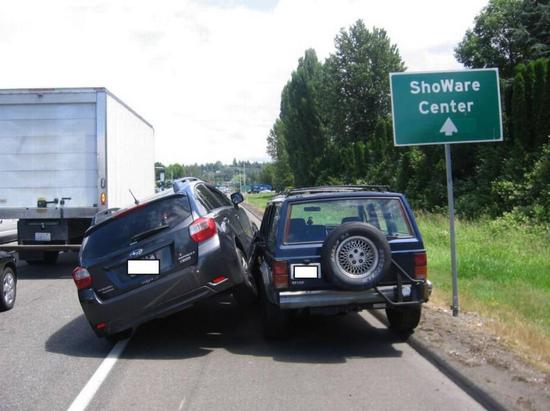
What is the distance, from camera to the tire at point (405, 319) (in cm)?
664

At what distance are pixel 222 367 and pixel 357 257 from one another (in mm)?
1749

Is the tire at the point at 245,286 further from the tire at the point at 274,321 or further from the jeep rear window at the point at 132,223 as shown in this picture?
the jeep rear window at the point at 132,223

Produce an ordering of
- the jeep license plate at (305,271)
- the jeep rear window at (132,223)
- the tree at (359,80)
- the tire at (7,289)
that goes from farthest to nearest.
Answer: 1. the tree at (359,80)
2. the tire at (7,289)
3. the jeep rear window at (132,223)
4. the jeep license plate at (305,271)

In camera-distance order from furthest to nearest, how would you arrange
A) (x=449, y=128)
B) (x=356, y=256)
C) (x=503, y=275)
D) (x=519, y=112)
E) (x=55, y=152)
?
(x=519, y=112) < (x=55, y=152) < (x=503, y=275) < (x=449, y=128) < (x=356, y=256)

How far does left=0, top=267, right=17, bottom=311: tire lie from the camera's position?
359 inches

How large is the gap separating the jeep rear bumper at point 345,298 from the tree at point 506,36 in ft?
87.2

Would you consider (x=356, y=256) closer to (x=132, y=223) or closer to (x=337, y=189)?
(x=337, y=189)

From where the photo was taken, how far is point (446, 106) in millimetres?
7852

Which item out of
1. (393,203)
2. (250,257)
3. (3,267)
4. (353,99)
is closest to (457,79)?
(393,203)

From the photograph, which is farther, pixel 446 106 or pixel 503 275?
pixel 503 275

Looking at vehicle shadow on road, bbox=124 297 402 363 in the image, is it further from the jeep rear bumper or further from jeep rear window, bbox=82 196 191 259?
jeep rear window, bbox=82 196 191 259

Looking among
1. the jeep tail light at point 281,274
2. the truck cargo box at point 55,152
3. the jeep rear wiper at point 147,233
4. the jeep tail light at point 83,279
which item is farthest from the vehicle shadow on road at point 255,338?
the truck cargo box at point 55,152

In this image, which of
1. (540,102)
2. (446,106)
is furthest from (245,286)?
(540,102)

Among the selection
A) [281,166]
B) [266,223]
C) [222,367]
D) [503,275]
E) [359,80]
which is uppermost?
[359,80]
